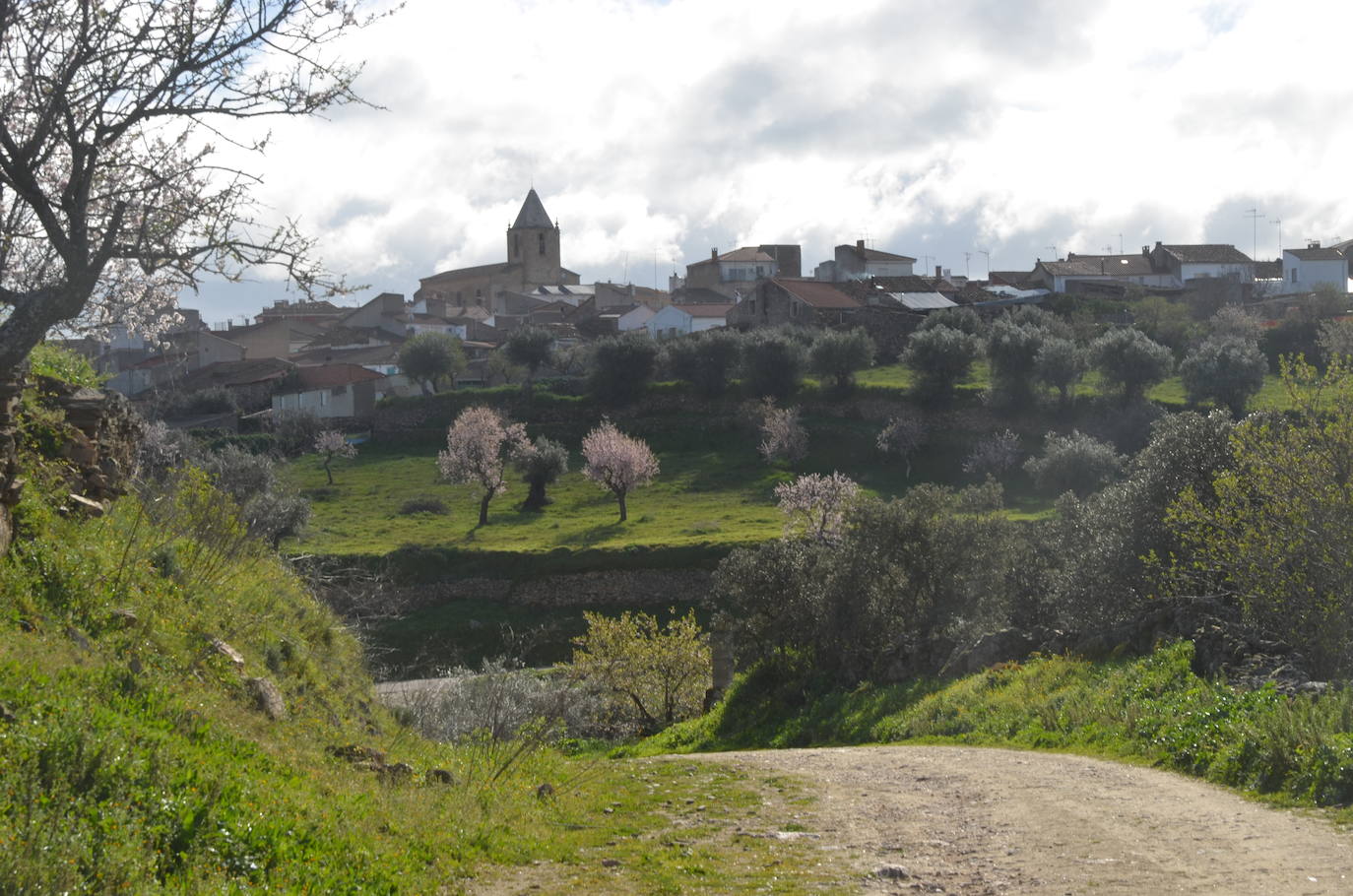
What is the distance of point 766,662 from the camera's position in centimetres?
2506

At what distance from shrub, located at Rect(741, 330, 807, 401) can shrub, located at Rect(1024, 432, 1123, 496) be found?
752 inches

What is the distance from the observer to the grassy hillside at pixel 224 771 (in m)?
6.11

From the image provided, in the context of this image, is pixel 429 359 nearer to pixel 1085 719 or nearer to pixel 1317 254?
pixel 1317 254

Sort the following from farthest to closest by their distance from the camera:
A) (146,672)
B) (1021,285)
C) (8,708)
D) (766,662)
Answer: (1021,285)
(766,662)
(146,672)
(8,708)

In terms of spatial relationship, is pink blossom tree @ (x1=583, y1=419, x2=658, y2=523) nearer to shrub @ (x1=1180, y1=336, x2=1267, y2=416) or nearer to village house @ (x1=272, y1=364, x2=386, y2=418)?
village house @ (x1=272, y1=364, x2=386, y2=418)

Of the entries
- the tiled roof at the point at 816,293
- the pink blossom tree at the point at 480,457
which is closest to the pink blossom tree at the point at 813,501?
the pink blossom tree at the point at 480,457

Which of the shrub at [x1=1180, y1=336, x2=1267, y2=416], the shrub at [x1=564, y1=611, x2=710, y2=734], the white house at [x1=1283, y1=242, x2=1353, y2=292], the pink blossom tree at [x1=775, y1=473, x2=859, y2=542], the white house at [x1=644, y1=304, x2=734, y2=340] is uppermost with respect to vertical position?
the white house at [x1=1283, y1=242, x2=1353, y2=292]

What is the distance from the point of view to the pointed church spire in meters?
150

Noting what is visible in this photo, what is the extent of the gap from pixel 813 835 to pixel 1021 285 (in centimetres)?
10011

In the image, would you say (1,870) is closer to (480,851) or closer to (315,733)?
(480,851)

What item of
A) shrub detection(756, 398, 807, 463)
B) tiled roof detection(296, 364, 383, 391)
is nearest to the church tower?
tiled roof detection(296, 364, 383, 391)

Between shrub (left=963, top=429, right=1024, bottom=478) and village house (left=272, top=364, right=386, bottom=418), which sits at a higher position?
village house (left=272, top=364, right=386, bottom=418)

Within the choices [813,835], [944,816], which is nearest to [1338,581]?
[944,816]

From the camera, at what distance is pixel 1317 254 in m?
93.0
